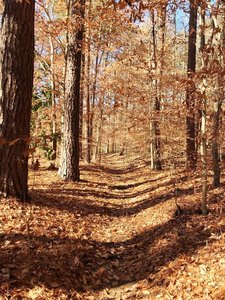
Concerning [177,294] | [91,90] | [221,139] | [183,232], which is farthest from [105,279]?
[91,90]

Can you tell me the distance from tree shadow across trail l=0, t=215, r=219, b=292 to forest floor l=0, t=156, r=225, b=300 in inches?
0.5

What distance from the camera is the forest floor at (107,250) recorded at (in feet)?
14.3

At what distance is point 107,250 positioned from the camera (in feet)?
20.1

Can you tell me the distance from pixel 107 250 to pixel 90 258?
663mm

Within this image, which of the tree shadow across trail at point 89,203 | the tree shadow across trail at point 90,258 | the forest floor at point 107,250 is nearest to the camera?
the forest floor at point 107,250

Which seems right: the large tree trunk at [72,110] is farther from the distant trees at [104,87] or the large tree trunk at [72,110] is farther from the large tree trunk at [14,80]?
the large tree trunk at [14,80]

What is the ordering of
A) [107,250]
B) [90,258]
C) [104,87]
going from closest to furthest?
[90,258] → [107,250] → [104,87]

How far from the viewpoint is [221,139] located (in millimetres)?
8000

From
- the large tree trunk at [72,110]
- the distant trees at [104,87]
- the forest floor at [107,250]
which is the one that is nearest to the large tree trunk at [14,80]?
the distant trees at [104,87]

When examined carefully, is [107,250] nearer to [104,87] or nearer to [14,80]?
[14,80]

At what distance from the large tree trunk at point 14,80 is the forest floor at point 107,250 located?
0.92 meters

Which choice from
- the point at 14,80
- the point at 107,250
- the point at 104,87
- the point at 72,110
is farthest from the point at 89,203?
the point at 104,87

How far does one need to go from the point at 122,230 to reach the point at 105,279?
2.41 m

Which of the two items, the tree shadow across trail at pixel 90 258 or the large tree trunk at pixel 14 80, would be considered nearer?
the tree shadow across trail at pixel 90 258
